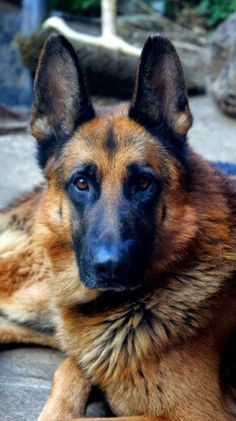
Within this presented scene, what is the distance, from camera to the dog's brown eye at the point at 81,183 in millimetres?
4168

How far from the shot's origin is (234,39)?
1055 cm

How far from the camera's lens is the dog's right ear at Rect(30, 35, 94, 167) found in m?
4.29

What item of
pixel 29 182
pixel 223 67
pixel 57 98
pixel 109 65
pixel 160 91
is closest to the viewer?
pixel 160 91

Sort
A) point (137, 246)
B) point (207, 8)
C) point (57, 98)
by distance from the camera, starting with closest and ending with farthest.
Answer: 1. point (137, 246)
2. point (57, 98)
3. point (207, 8)

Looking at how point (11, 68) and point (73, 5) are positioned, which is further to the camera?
point (73, 5)

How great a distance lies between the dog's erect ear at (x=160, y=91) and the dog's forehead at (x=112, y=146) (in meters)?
0.10

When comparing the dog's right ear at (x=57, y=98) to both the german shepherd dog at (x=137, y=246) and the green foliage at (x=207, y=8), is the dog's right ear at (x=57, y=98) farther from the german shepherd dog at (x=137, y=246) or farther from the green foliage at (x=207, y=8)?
the green foliage at (x=207, y=8)

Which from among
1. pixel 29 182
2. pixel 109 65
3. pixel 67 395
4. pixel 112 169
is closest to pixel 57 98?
pixel 112 169

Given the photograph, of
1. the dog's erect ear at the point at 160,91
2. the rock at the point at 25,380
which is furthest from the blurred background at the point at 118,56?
the rock at the point at 25,380

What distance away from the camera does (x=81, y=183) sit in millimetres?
4184

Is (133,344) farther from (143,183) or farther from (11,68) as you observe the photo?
(11,68)

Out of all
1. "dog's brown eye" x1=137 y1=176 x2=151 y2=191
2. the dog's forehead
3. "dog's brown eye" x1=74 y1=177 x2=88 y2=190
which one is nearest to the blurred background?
the dog's forehead

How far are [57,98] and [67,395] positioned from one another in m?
1.68

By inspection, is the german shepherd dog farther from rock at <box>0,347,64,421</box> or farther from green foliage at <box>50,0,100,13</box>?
green foliage at <box>50,0,100,13</box>
